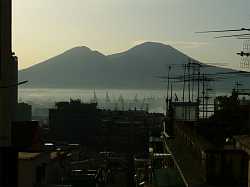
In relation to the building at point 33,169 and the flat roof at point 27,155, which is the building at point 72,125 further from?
the flat roof at point 27,155

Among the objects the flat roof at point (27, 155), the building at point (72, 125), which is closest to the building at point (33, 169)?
the flat roof at point (27, 155)

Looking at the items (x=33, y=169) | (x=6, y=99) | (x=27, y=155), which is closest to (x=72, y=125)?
(x=27, y=155)

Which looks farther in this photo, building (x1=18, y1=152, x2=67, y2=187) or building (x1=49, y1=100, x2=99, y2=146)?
building (x1=49, y1=100, x2=99, y2=146)

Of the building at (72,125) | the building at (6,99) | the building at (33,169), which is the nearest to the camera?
the building at (6,99)

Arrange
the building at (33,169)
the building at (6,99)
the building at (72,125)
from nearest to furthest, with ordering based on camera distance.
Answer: the building at (6,99) < the building at (33,169) < the building at (72,125)

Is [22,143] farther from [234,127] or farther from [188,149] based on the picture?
[234,127]

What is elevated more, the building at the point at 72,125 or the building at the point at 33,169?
the building at the point at 33,169

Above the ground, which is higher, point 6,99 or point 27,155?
point 6,99

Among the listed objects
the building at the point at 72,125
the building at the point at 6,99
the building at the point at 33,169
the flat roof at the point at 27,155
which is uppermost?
the building at the point at 6,99

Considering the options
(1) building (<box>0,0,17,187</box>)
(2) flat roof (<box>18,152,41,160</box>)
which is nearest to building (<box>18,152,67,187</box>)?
(2) flat roof (<box>18,152,41,160</box>)

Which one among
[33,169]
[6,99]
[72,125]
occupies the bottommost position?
[72,125]

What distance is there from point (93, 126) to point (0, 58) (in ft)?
168

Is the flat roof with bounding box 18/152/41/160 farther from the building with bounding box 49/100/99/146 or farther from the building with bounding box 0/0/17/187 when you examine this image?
the building with bounding box 49/100/99/146

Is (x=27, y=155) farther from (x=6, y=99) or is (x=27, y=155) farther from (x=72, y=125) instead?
(x=72, y=125)
